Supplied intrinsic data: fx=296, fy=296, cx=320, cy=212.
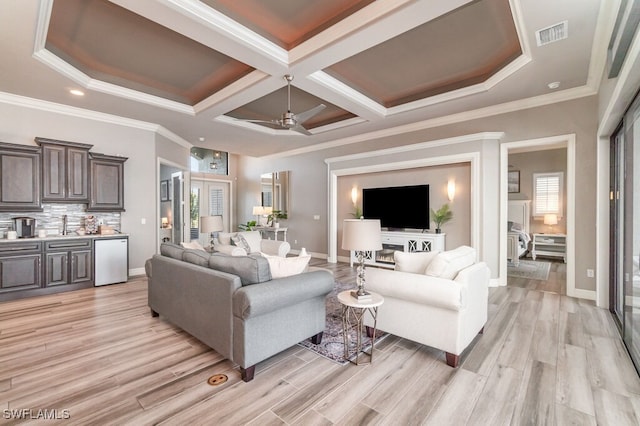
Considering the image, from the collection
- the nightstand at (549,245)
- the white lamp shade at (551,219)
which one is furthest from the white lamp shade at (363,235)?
the white lamp shade at (551,219)

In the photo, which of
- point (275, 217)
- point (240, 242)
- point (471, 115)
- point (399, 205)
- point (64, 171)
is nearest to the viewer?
point (64, 171)

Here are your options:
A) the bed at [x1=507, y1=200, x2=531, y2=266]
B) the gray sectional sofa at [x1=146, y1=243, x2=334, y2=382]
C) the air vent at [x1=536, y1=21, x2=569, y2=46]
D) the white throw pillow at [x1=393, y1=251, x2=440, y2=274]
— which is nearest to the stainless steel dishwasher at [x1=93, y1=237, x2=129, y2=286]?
the gray sectional sofa at [x1=146, y1=243, x2=334, y2=382]

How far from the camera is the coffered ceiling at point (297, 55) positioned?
2.76m

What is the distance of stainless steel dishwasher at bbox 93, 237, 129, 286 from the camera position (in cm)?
495

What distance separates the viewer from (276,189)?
29.4ft

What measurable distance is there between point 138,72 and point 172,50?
92cm

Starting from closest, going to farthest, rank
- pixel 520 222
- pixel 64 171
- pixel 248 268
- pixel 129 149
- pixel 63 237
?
pixel 248 268 → pixel 63 237 → pixel 64 171 → pixel 129 149 → pixel 520 222

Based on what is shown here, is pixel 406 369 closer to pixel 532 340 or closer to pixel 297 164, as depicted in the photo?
pixel 532 340

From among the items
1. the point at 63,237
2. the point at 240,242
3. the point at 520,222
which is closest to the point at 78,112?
the point at 63,237

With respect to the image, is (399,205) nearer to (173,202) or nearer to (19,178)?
(173,202)

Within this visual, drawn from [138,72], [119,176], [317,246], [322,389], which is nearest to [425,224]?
[317,246]

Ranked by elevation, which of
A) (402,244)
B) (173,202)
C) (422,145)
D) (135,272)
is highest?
(422,145)

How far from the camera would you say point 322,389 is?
215cm

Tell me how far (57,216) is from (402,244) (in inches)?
246
